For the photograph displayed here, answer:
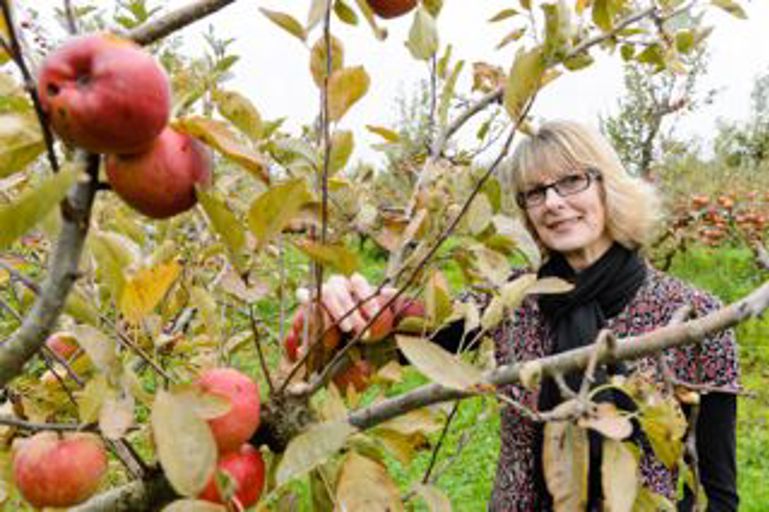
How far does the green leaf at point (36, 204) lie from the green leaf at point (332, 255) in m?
0.32

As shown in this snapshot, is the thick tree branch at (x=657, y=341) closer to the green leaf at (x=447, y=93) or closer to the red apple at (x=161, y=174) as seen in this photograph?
the red apple at (x=161, y=174)

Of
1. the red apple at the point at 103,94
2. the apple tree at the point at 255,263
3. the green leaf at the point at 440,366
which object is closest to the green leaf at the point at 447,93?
the apple tree at the point at 255,263

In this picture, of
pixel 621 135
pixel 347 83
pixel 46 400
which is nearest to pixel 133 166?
pixel 347 83

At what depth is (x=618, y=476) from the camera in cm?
66

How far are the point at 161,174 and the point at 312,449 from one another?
258 millimetres

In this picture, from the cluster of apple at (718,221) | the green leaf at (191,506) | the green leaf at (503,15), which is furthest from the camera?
the cluster of apple at (718,221)

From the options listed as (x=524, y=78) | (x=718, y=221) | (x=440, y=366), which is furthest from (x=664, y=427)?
(x=718, y=221)

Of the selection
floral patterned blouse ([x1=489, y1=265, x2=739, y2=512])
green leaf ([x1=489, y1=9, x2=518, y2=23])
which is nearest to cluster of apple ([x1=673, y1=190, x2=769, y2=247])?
floral patterned blouse ([x1=489, y1=265, x2=739, y2=512])

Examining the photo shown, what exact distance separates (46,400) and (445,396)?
602 millimetres

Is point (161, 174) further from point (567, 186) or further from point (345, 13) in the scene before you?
point (567, 186)

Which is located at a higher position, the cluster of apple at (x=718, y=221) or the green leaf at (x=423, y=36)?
the green leaf at (x=423, y=36)

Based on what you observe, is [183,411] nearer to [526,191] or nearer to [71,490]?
[71,490]

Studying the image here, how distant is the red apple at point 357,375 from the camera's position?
1.02m

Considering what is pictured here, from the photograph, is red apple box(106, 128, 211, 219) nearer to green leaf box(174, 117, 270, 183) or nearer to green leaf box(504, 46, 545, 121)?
green leaf box(174, 117, 270, 183)
